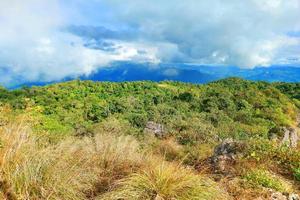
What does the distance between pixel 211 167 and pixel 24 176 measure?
379 centimetres

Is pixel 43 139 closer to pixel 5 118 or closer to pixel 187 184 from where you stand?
pixel 5 118

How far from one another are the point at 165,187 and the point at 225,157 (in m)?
3.22

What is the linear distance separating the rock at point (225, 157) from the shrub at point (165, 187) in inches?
85.4

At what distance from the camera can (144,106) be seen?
224ft

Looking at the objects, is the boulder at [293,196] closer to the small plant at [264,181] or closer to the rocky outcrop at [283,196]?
the rocky outcrop at [283,196]

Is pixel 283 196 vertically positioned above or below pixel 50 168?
below

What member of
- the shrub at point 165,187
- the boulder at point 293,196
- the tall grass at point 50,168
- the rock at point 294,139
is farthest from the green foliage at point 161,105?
the shrub at point 165,187

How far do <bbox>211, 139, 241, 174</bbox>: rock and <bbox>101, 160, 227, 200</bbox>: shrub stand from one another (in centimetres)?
217

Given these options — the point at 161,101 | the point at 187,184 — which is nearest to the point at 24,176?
the point at 187,184

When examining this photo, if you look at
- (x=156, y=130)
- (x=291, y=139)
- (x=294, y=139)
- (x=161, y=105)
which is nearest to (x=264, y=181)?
(x=291, y=139)

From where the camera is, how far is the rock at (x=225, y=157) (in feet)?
25.9

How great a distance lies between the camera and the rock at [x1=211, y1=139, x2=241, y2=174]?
311 inches

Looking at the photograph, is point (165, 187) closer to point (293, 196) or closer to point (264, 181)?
point (264, 181)

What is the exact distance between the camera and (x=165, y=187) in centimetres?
543
